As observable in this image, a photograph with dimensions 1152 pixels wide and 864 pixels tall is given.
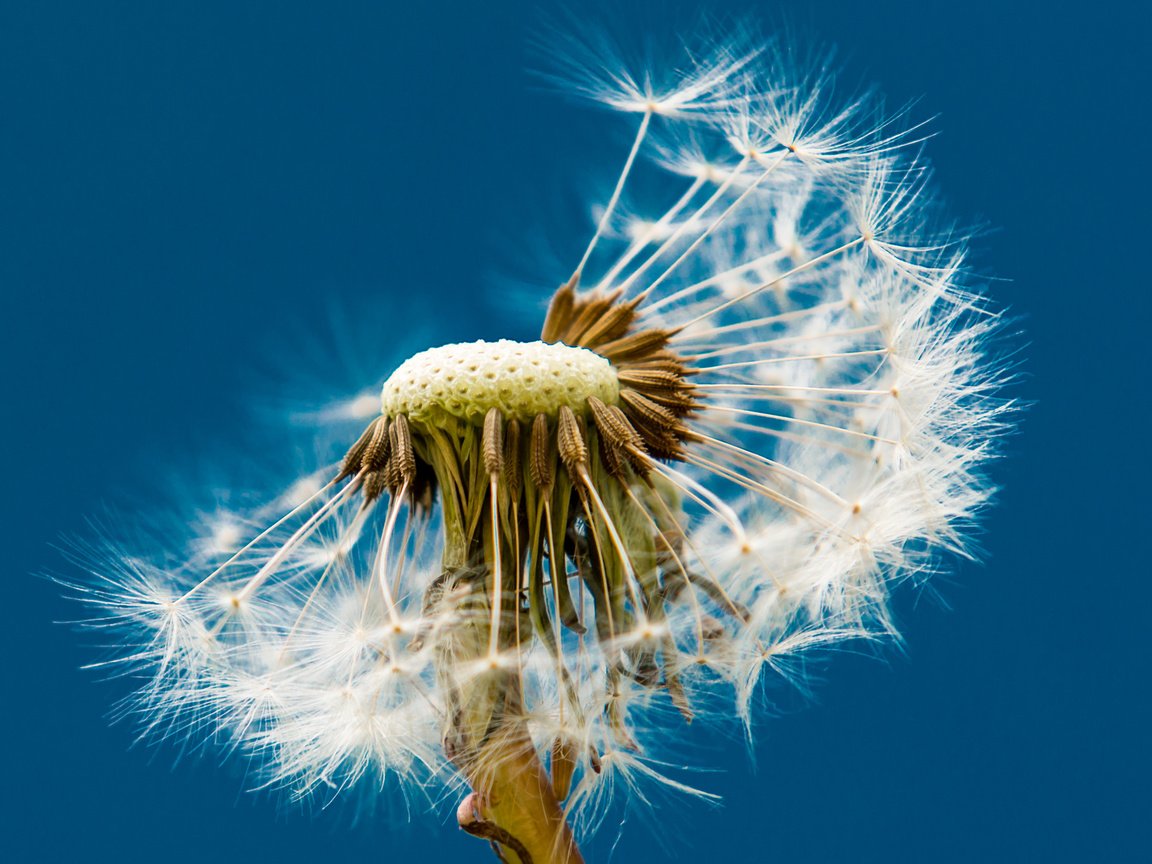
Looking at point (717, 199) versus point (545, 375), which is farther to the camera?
point (717, 199)

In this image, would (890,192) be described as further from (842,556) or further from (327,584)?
(327,584)

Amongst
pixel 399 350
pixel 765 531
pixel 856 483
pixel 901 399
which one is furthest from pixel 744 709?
pixel 399 350

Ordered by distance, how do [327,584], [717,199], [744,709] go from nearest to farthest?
[744,709] < [327,584] < [717,199]

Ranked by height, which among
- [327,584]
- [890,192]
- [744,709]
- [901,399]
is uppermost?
[890,192]

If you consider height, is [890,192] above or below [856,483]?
above
